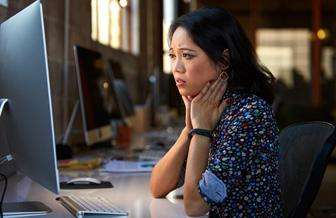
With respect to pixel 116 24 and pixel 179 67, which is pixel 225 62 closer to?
pixel 179 67

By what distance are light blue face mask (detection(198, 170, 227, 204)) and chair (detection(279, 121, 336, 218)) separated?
0.33 meters

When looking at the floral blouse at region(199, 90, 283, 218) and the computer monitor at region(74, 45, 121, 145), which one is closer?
the floral blouse at region(199, 90, 283, 218)

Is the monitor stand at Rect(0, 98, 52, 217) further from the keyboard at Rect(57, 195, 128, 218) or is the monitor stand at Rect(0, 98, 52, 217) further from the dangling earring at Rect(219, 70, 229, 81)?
the dangling earring at Rect(219, 70, 229, 81)

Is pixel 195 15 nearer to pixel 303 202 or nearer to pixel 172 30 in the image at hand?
pixel 172 30

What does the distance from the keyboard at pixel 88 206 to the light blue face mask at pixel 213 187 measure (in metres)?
0.26

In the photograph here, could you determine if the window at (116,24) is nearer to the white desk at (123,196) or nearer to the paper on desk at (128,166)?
the paper on desk at (128,166)

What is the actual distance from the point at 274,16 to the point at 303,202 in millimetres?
9513

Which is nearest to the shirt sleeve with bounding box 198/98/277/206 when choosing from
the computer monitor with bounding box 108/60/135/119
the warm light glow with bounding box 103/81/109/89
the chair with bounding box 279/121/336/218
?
the chair with bounding box 279/121/336/218

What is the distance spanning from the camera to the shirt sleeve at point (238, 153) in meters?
1.55

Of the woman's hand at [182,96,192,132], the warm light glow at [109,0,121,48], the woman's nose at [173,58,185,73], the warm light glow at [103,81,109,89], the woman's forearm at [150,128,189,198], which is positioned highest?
the warm light glow at [109,0,121,48]

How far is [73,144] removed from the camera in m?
3.62

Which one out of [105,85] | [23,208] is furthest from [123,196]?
[105,85]

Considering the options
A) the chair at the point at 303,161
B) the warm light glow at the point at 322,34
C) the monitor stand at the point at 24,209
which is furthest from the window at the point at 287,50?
the monitor stand at the point at 24,209

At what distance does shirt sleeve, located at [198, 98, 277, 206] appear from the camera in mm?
1554
